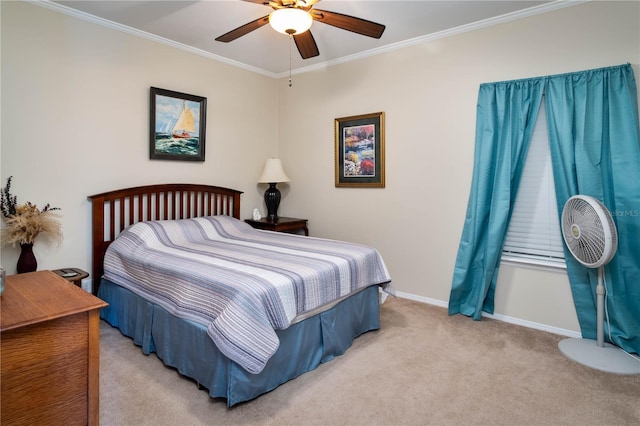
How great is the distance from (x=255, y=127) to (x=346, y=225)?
164 cm

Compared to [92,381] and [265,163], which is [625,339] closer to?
[92,381]

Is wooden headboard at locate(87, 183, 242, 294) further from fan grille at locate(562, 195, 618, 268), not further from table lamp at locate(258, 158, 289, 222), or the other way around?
fan grille at locate(562, 195, 618, 268)

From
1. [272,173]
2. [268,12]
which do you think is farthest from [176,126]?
[268,12]

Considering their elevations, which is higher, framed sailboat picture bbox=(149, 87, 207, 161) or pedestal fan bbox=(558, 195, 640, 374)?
framed sailboat picture bbox=(149, 87, 207, 161)

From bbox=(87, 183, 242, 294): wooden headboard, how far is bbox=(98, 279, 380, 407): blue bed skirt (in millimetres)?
459

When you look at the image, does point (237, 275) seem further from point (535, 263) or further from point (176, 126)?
point (535, 263)

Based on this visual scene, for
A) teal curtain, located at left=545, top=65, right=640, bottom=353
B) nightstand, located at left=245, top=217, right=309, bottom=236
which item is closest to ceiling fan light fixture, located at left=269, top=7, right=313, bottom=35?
teal curtain, located at left=545, top=65, right=640, bottom=353

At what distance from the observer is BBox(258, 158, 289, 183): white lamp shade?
13.7ft

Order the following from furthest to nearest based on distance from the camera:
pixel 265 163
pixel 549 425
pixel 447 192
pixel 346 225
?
pixel 265 163 → pixel 346 225 → pixel 447 192 → pixel 549 425

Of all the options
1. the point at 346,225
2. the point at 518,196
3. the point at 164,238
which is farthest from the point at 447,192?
the point at 164,238

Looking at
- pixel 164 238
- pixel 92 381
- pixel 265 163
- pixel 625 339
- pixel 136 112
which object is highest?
pixel 136 112

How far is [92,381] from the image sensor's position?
4.52 ft

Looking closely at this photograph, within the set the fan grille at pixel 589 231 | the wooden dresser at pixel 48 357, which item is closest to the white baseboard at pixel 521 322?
the fan grille at pixel 589 231

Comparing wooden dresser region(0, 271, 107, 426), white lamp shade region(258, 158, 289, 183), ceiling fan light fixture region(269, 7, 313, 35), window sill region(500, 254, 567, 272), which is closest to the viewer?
wooden dresser region(0, 271, 107, 426)
